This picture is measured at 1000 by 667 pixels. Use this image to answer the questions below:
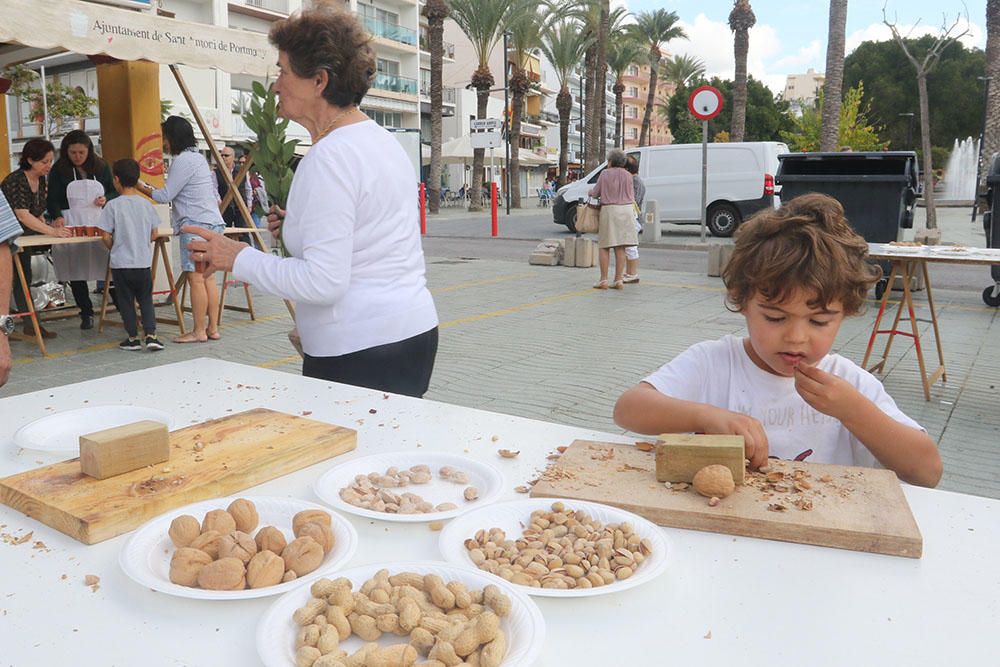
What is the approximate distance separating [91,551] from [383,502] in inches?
18.3

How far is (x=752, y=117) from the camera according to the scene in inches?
2051

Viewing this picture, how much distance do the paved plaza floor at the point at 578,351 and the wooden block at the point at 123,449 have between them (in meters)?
0.72

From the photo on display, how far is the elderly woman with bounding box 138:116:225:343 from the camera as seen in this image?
7.22 metres

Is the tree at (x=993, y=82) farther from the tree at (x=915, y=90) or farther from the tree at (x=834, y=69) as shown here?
the tree at (x=915, y=90)

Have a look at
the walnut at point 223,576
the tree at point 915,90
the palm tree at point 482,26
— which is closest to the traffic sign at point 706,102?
the walnut at point 223,576

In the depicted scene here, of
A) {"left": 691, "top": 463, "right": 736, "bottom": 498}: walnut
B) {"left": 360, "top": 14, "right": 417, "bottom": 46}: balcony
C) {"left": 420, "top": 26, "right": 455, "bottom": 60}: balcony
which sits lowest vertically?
{"left": 691, "top": 463, "right": 736, "bottom": 498}: walnut

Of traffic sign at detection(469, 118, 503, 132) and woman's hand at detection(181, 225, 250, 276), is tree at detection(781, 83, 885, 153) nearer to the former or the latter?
traffic sign at detection(469, 118, 503, 132)

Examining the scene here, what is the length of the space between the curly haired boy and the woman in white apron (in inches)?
286

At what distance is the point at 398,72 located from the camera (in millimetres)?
47625

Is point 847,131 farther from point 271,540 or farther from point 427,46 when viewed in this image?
point 427,46

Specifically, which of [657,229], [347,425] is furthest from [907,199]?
[347,425]

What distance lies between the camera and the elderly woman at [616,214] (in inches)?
418

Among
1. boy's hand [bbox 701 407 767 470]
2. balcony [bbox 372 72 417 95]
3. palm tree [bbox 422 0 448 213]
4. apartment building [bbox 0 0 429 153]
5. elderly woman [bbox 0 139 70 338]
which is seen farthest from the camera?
balcony [bbox 372 72 417 95]

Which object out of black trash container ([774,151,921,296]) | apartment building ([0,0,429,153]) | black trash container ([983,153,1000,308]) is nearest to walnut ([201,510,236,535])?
apartment building ([0,0,429,153])
